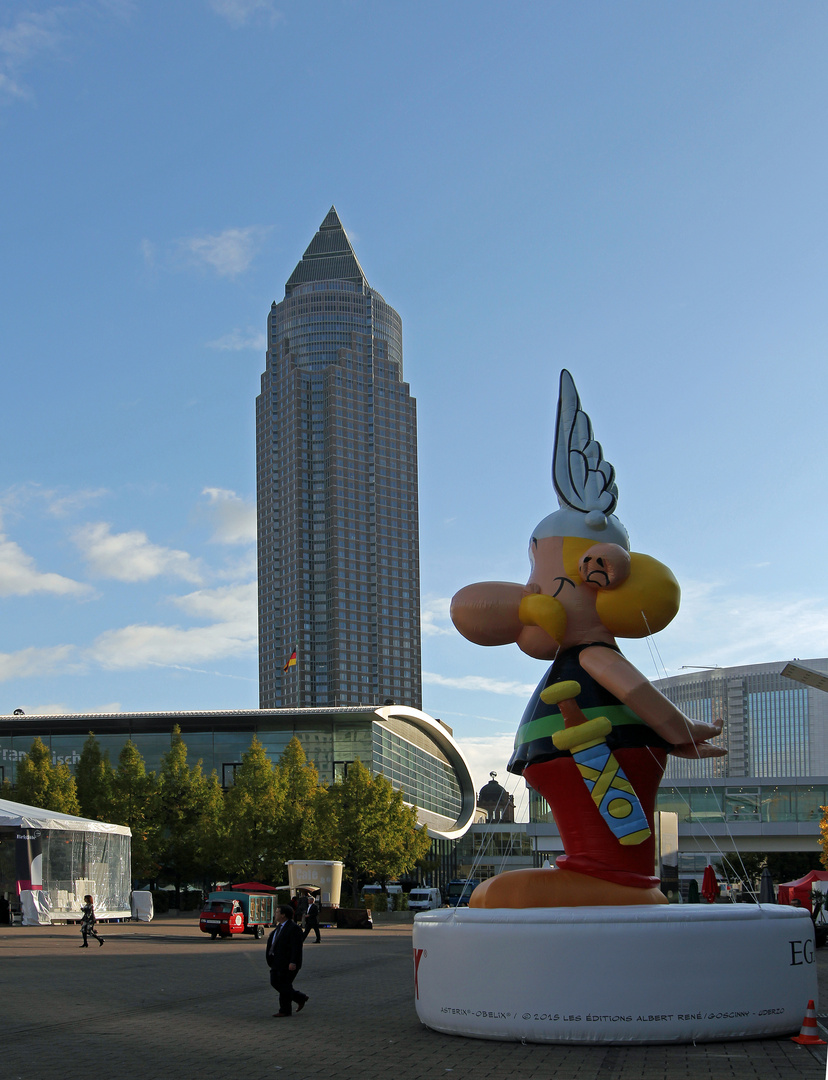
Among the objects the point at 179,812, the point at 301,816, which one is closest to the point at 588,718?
the point at 301,816

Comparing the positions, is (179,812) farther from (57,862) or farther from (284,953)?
(284,953)

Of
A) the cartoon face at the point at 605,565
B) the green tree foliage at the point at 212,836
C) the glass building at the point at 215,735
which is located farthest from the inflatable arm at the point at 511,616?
the glass building at the point at 215,735

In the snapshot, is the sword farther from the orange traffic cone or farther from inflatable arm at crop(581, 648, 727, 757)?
the orange traffic cone

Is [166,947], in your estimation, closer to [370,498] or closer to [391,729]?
[391,729]

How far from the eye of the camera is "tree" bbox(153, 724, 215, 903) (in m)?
51.3

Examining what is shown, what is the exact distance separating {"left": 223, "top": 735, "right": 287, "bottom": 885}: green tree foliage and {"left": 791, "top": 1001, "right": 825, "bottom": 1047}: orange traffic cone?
39.0m

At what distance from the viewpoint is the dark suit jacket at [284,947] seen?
1348cm

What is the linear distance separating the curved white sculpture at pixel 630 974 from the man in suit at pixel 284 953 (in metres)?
2.59

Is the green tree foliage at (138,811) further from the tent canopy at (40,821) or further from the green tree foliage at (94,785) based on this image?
the tent canopy at (40,821)

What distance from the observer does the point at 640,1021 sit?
1093 centimetres

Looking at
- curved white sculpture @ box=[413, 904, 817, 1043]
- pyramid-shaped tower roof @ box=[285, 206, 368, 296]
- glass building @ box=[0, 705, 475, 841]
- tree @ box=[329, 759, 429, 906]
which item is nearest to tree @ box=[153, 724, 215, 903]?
tree @ box=[329, 759, 429, 906]

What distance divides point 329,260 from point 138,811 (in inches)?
6016

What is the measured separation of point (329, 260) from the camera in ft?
626

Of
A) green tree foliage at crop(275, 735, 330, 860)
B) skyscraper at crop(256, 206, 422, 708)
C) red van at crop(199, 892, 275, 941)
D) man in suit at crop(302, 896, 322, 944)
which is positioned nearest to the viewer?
man in suit at crop(302, 896, 322, 944)
